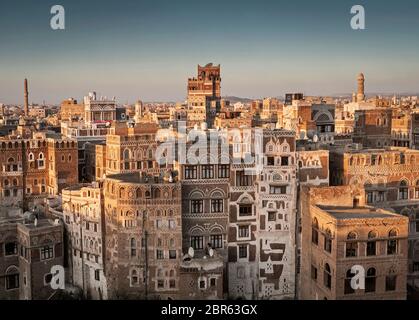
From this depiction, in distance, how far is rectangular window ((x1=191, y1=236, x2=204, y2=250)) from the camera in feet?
85.7

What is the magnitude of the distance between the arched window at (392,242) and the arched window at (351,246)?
4.39 feet

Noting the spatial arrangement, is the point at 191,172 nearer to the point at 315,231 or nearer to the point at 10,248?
the point at 315,231

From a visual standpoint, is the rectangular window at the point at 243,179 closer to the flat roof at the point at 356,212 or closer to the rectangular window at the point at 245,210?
the rectangular window at the point at 245,210

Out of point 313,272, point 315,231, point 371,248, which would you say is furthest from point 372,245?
point 313,272

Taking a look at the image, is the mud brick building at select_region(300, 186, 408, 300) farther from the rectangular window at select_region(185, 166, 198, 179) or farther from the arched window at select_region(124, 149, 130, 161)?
the arched window at select_region(124, 149, 130, 161)

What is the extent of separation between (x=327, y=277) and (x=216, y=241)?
5766 millimetres

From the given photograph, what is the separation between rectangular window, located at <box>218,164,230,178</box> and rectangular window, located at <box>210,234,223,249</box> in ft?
9.20

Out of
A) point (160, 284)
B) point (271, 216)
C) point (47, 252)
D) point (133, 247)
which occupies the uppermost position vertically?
point (271, 216)

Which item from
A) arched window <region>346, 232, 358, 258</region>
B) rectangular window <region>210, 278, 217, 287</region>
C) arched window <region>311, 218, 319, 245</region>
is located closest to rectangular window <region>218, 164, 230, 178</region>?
arched window <region>311, 218, 319, 245</region>

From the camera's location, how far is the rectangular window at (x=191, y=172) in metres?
26.1

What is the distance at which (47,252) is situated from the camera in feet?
88.8

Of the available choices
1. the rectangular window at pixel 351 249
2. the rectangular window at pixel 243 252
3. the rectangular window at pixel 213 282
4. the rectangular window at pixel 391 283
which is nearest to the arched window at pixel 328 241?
the rectangular window at pixel 351 249
